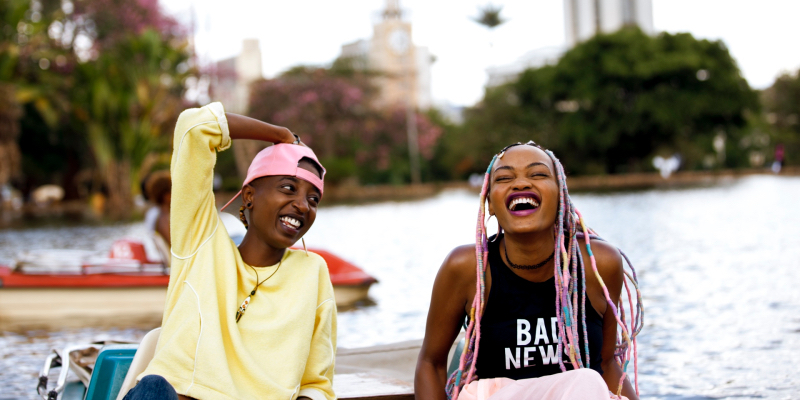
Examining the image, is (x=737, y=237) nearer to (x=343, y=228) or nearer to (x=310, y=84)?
(x=343, y=228)

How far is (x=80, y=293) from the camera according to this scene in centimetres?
761

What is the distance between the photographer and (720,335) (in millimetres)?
6191

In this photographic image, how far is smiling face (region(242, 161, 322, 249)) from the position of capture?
2.72 meters

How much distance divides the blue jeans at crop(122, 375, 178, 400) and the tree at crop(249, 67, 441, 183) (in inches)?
1443

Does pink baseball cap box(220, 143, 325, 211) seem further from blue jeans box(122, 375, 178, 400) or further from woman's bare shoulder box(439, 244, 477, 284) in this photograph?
blue jeans box(122, 375, 178, 400)

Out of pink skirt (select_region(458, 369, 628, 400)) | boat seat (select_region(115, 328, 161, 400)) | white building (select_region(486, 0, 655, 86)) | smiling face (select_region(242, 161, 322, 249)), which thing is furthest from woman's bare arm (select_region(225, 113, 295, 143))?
white building (select_region(486, 0, 655, 86))

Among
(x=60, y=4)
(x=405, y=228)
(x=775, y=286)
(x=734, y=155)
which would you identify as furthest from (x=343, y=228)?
(x=734, y=155)

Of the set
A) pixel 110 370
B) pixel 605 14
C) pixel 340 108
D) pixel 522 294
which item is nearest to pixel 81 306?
pixel 110 370

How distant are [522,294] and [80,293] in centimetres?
613

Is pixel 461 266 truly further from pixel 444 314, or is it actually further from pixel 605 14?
pixel 605 14

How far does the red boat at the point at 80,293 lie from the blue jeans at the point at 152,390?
5.17 m

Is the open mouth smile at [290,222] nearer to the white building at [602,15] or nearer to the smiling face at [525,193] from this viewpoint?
the smiling face at [525,193]

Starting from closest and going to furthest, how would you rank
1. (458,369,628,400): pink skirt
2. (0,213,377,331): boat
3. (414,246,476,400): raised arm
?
(458,369,628,400): pink skirt → (414,246,476,400): raised arm → (0,213,377,331): boat

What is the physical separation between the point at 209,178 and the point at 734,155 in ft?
173
